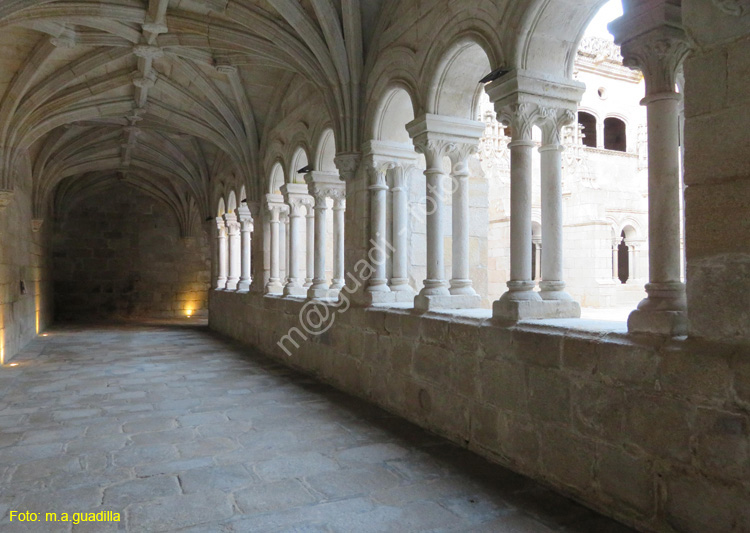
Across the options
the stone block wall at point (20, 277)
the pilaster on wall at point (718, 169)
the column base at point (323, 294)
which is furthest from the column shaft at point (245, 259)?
the pilaster on wall at point (718, 169)

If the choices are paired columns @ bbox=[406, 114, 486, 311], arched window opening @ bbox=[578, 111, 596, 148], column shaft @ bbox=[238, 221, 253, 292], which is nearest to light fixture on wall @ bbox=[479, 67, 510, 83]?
paired columns @ bbox=[406, 114, 486, 311]

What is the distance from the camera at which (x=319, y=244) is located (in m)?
6.52

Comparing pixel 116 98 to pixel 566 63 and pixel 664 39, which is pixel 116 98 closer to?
pixel 566 63

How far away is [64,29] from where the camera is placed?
6.02 meters

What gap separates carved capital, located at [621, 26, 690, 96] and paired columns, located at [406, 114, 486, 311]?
1767 millimetres

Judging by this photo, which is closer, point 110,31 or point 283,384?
point 283,384

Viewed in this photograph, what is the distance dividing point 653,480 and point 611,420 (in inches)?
11.1

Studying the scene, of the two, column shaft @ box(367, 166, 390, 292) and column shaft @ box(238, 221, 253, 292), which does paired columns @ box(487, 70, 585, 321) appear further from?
column shaft @ box(238, 221, 253, 292)

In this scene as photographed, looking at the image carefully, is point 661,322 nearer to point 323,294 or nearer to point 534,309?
point 534,309

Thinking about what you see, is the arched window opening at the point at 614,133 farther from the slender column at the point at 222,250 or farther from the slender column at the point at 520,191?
the slender column at the point at 520,191

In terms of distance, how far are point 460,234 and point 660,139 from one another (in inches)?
71.2

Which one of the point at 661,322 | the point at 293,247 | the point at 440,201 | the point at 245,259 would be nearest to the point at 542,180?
the point at 440,201

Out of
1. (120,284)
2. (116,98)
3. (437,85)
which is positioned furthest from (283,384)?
(120,284)

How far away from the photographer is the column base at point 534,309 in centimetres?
312
